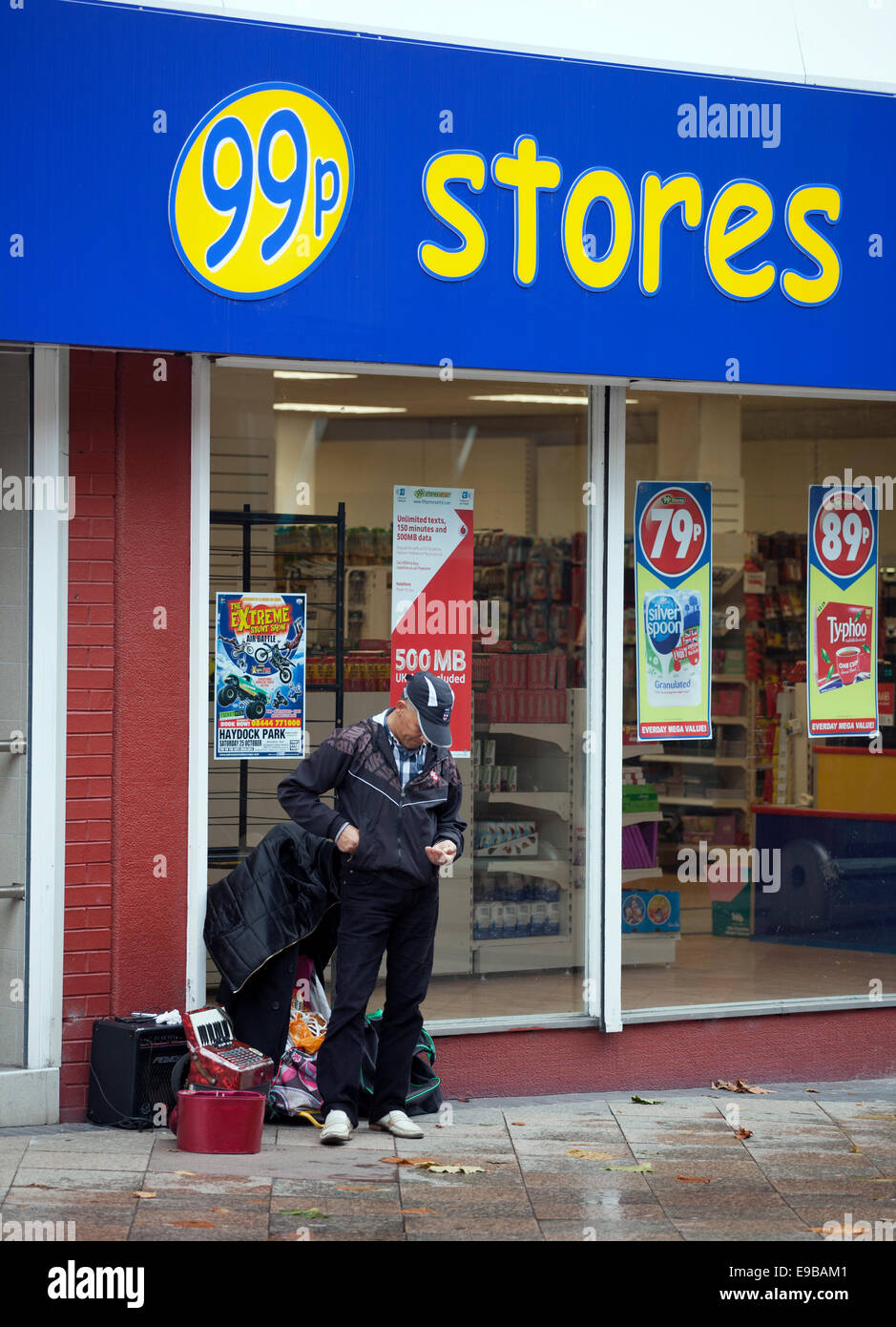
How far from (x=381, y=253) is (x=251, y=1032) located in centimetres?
325

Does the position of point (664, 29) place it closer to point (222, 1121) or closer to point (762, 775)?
point (762, 775)

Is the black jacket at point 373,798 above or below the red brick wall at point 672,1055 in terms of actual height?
above

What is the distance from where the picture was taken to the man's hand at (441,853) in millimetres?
6285

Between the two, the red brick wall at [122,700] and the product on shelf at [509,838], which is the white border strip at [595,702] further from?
the red brick wall at [122,700]

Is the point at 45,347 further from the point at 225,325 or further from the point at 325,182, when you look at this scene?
the point at 325,182

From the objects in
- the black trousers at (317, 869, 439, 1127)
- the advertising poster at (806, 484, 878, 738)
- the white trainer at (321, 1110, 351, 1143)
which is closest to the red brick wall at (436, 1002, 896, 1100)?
the black trousers at (317, 869, 439, 1127)

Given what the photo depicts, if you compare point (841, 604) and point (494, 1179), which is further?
point (841, 604)

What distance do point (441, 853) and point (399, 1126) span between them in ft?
3.68

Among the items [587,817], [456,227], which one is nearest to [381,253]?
[456,227]

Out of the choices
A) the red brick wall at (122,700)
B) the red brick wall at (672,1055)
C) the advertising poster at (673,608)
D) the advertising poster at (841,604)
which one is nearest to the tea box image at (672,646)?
the advertising poster at (673,608)

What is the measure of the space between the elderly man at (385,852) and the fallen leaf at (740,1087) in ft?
5.84

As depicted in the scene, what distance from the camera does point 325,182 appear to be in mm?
6590

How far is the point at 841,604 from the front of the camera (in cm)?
809

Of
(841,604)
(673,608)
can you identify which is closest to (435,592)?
(673,608)
